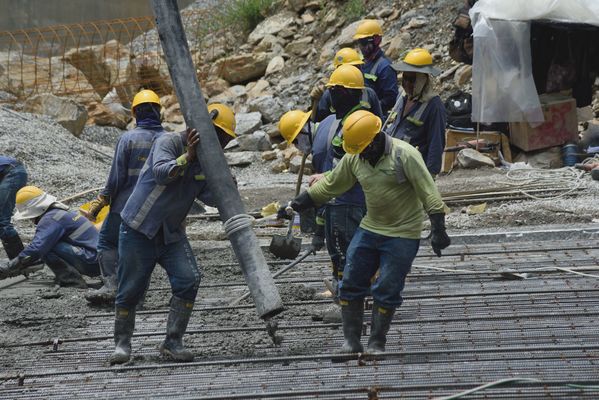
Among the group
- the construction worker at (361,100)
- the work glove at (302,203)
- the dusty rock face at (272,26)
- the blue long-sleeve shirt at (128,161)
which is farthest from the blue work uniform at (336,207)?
the dusty rock face at (272,26)

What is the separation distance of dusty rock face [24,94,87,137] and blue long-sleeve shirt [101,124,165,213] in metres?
9.89

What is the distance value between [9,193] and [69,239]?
1323 mm

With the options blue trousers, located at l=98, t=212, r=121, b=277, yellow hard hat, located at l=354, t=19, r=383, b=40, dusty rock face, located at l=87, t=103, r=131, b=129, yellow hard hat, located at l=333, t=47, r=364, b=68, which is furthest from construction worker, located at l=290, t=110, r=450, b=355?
dusty rock face, located at l=87, t=103, r=131, b=129

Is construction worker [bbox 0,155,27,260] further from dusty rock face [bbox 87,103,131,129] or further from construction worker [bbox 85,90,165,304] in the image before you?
dusty rock face [bbox 87,103,131,129]

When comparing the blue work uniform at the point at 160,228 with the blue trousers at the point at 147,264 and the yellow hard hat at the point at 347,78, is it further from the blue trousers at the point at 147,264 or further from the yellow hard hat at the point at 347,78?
the yellow hard hat at the point at 347,78

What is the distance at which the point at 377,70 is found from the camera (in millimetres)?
8734

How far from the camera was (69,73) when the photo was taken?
21.7 m

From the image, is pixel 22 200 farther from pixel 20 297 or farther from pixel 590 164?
pixel 590 164

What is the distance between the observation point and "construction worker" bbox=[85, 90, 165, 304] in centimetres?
750

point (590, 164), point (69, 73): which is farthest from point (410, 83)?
point (69, 73)

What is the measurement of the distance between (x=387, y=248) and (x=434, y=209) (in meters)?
0.36

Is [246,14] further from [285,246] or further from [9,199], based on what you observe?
[285,246]

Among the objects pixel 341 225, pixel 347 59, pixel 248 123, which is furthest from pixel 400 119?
pixel 248 123

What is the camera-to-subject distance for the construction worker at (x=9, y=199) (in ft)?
31.7
